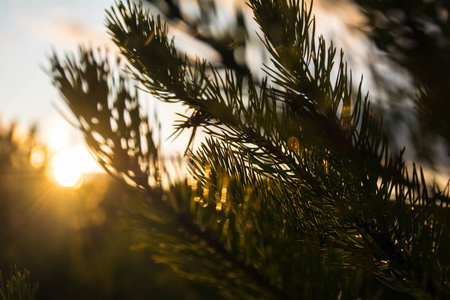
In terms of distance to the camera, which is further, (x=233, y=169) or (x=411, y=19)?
(x=411, y=19)

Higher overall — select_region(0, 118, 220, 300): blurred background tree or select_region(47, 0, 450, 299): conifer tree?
select_region(47, 0, 450, 299): conifer tree

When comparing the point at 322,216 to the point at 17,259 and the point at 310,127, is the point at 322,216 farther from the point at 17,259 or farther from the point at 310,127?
the point at 17,259

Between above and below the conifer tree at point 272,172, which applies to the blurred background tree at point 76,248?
below

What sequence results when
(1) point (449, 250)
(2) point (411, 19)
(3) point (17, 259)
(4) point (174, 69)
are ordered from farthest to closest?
1. (3) point (17, 259)
2. (2) point (411, 19)
3. (4) point (174, 69)
4. (1) point (449, 250)

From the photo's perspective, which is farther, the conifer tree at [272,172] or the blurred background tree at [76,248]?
the blurred background tree at [76,248]

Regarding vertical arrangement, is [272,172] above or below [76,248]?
above

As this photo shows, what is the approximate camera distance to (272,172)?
531mm

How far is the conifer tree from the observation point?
345 mm

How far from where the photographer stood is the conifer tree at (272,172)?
0.34 m

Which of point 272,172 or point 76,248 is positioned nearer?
point 272,172

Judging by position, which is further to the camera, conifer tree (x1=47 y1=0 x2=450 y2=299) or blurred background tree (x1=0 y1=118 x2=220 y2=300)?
blurred background tree (x1=0 y1=118 x2=220 y2=300)

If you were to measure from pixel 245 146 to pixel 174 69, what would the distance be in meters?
0.19

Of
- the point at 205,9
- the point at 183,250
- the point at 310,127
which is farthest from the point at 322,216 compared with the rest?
the point at 205,9

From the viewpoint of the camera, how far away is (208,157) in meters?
0.50
